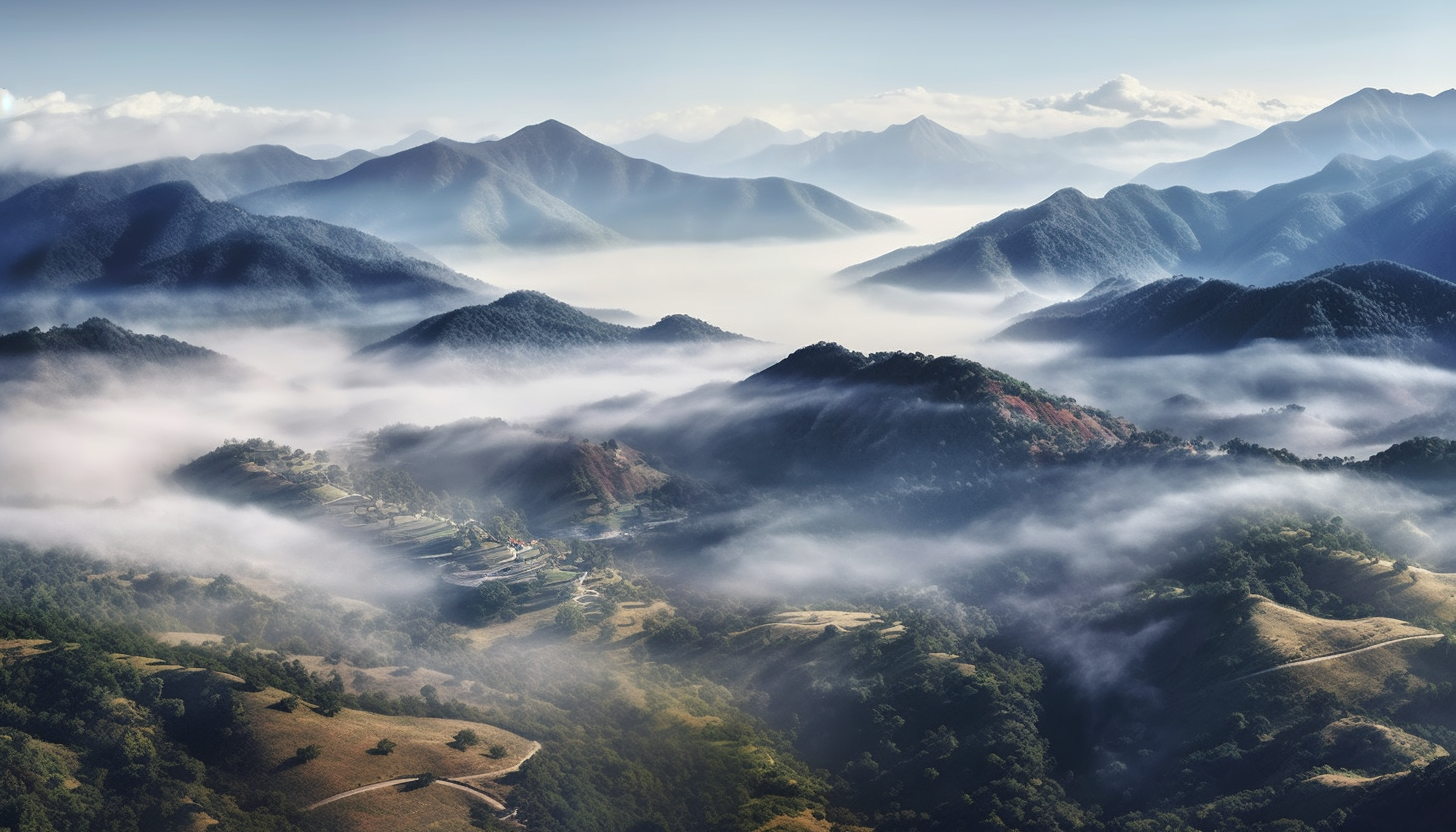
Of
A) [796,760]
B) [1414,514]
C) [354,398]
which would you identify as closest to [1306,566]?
[1414,514]

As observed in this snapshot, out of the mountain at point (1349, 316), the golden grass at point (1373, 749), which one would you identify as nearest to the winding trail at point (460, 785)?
the golden grass at point (1373, 749)

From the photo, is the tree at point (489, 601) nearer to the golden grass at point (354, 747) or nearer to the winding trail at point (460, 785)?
the golden grass at point (354, 747)

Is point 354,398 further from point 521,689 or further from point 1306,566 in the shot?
point 1306,566

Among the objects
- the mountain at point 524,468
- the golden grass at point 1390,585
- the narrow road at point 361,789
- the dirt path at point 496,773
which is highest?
the mountain at point 524,468

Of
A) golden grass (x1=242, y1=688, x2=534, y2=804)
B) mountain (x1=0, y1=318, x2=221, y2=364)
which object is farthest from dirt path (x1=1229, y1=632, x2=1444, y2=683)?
mountain (x1=0, y1=318, x2=221, y2=364)

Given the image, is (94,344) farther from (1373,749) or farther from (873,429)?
(1373,749)

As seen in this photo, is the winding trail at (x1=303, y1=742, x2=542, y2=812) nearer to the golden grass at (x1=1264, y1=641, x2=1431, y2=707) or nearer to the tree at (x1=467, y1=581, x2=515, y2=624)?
the tree at (x1=467, y1=581, x2=515, y2=624)
